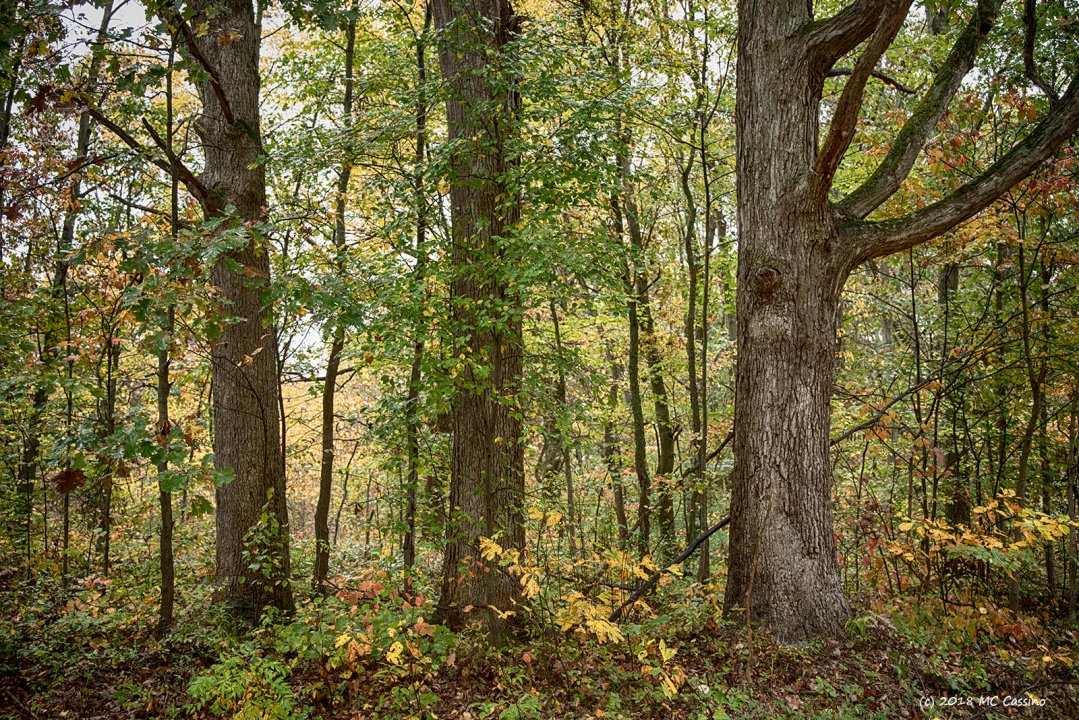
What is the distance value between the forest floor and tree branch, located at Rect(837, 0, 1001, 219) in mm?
3530

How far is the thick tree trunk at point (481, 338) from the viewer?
573 centimetres

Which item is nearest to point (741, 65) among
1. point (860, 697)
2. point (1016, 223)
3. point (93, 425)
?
point (1016, 223)

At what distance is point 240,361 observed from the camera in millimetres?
6289

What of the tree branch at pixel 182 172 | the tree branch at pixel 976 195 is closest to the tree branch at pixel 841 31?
the tree branch at pixel 976 195

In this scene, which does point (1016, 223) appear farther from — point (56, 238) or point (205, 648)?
point (56, 238)

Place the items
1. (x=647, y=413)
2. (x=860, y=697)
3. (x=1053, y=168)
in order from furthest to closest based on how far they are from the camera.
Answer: (x=647, y=413) → (x=1053, y=168) → (x=860, y=697)

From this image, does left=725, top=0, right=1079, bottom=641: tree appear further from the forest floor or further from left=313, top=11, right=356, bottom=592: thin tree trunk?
left=313, top=11, right=356, bottom=592: thin tree trunk

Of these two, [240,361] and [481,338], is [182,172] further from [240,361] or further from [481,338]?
[481,338]

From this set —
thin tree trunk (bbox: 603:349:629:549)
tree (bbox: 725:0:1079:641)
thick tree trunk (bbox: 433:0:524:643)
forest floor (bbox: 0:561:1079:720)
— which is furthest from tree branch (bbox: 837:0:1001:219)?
thin tree trunk (bbox: 603:349:629:549)

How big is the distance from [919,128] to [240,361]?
684 centimetres

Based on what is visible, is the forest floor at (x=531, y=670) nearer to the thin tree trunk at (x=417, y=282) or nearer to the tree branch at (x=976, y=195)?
the thin tree trunk at (x=417, y=282)

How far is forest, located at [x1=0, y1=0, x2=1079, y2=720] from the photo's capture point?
174 inches

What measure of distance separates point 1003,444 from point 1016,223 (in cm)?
265

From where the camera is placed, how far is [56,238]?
6.89 metres
